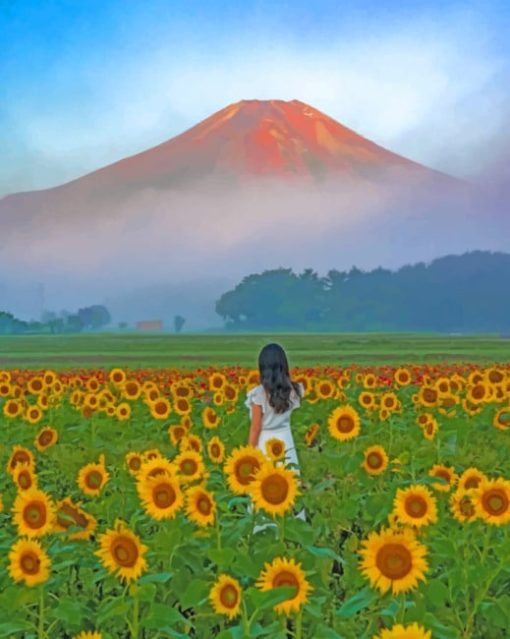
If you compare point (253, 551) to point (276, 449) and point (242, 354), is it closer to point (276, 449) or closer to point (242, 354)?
point (276, 449)

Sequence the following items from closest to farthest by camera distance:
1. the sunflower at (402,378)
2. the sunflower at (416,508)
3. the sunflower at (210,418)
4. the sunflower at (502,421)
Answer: the sunflower at (416,508), the sunflower at (210,418), the sunflower at (502,421), the sunflower at (402,378)

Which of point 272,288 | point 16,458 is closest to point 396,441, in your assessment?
point 16,458

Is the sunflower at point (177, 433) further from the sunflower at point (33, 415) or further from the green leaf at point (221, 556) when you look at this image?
the green leaf at point (221, 556)

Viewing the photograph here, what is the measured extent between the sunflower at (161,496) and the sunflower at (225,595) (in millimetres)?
794

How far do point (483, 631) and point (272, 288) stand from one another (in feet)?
351

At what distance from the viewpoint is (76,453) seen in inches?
332

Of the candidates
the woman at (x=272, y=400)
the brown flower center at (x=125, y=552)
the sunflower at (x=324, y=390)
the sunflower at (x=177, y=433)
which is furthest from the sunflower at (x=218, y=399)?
the brown flower center at (x=125, y=552)

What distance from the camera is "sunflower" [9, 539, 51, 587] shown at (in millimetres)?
4660

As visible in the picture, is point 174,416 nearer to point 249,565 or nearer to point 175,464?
point 175,464

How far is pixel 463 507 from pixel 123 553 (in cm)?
183

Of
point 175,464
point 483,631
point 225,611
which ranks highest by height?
point 175,464

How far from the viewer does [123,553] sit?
15.1 feet

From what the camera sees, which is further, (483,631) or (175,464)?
(175,464)

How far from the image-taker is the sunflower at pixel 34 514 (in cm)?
513
